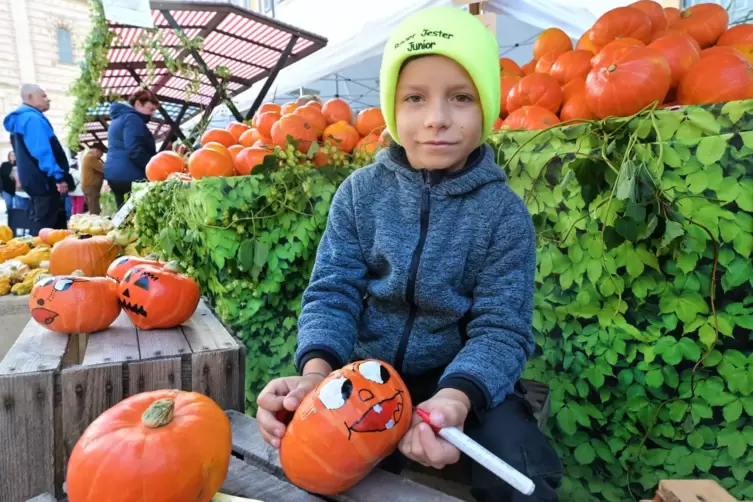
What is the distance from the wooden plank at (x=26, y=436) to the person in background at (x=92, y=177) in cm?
789

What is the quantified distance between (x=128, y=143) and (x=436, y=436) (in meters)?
5.45

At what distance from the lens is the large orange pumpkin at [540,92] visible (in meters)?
1.92

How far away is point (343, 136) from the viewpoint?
2436mm

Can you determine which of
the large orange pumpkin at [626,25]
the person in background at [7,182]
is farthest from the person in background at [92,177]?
the large orange pumpkin at [626,25]

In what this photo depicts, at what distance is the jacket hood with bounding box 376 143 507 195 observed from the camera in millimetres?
1227

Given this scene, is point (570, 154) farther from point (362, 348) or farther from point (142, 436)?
point (142, 436)

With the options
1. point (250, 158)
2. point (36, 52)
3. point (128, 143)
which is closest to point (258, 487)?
point (250, 158)

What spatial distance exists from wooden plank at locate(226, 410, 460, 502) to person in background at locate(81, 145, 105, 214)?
8.26 meters

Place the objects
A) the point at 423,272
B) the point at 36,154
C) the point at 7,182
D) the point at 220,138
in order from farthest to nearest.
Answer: the point at 7,182 < the point at 36,154 < the point at 220,138 < the point at 423,272

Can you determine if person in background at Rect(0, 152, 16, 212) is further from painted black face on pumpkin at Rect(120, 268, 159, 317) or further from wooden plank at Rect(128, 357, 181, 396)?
wooden plank at Rect(128, 357, 181, 396)

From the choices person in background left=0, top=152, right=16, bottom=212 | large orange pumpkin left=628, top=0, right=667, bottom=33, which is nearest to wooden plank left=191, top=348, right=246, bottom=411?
large orange pumpkin left=628, top=0, right=667, bottom=33

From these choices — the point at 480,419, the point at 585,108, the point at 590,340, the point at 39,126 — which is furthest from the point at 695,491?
the point at 39,126

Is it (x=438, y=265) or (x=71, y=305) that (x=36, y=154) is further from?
(x=438, y=265)

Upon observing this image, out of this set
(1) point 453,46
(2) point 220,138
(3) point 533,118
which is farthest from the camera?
(2) point 220,138
